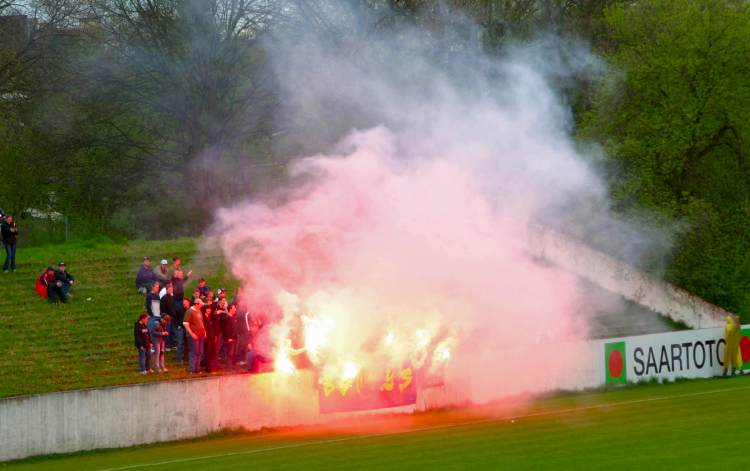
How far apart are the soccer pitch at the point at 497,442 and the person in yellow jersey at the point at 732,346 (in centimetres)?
528

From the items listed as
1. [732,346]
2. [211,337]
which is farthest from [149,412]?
[732,346]

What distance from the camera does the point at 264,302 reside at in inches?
1035

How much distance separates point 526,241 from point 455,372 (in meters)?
6.52

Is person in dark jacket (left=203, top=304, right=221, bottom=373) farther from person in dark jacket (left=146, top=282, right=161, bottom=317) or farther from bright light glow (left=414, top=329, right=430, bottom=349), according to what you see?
bright light glow (left=414, top=329, right=430, bottom=349)

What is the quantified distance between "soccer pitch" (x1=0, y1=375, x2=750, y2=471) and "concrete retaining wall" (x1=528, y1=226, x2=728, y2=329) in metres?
11.2

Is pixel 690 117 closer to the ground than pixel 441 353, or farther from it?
farther from it

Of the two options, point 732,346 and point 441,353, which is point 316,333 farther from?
point 732,346

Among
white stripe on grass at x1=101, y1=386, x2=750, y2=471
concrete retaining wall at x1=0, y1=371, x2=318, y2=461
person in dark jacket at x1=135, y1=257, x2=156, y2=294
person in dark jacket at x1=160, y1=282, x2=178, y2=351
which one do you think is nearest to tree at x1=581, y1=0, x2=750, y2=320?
white stripe on grass at x1=101, y1=386, x2=750, y2=471

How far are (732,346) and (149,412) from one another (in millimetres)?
17186

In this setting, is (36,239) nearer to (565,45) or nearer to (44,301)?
(44,301)

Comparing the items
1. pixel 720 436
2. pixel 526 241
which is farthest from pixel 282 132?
pixel 720 436

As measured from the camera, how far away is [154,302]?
87.8 ft

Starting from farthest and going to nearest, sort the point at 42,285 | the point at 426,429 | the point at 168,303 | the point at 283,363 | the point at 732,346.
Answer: the point at 732,346 → the point at 42,285 → the point at 168,303 → the point at 283,363 → the point at 426,429

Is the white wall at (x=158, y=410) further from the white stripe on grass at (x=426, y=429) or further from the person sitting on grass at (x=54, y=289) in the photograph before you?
the person sitting on grass at (x=54, y=289)
